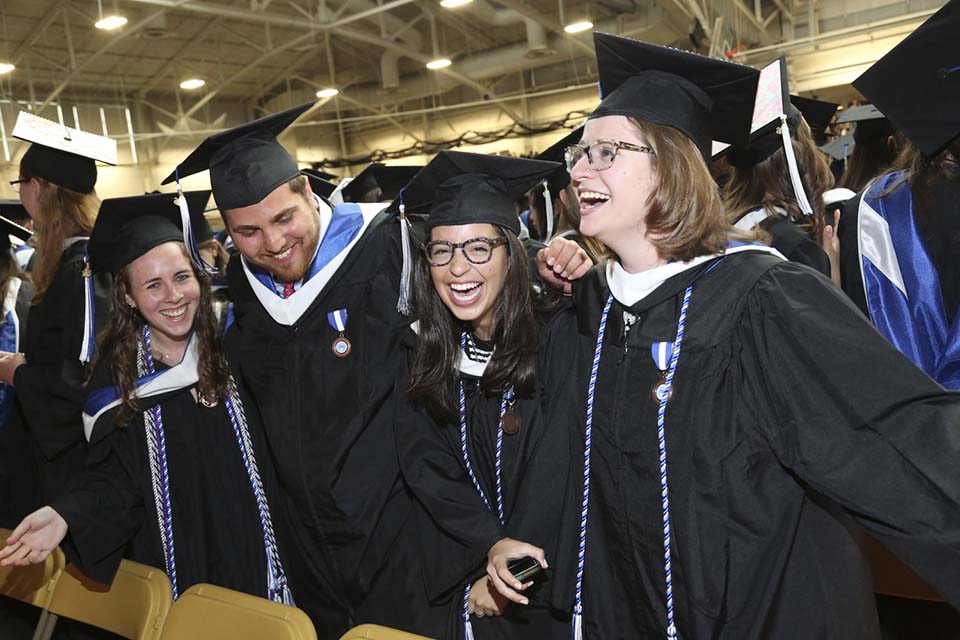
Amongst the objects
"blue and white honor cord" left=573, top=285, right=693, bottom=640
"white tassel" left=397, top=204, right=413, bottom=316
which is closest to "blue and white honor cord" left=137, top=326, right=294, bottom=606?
"white tassel" left=397, top=204, right=413, bottom=316

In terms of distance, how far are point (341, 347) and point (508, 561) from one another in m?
0.86

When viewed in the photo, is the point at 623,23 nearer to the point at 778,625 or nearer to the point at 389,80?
the point at 389,80

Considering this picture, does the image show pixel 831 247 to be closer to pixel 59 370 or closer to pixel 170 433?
pixel 170 433

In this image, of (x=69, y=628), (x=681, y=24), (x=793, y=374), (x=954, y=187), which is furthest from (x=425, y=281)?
(x=681, y=24)

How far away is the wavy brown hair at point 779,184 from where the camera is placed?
2.75 meters

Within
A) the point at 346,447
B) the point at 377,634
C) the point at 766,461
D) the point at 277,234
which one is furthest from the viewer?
the point at 277,234

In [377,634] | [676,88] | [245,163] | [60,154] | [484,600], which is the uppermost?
[60,154]

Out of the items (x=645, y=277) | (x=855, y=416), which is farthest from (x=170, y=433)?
(x=855, y=416)

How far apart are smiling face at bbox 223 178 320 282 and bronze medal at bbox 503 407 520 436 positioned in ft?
2.78

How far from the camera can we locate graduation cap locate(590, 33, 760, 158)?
1669 millimetres

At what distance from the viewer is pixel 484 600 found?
215cm

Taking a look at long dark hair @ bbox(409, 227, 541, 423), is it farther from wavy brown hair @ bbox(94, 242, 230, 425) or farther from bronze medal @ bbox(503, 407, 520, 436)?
wavy brown hair @ bbox(94, 242, 230, 425)

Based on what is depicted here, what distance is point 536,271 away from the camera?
230 cm

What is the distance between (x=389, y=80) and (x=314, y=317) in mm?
15962
